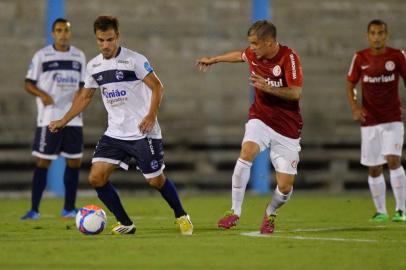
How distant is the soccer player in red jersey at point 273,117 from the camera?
796 centimetres

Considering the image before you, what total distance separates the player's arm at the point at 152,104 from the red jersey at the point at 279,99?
2.85ft

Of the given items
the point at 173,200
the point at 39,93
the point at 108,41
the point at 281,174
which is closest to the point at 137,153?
the point at 173,200

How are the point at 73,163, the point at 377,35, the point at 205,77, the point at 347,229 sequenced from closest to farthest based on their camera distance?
the point at 347,229 → the point at 377,35 → the point at 73,163 → the point at 205,77

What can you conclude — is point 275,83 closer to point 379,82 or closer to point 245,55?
point 245,55

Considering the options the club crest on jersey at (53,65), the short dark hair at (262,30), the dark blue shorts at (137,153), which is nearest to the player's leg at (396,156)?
the short dark hair at (262,30)

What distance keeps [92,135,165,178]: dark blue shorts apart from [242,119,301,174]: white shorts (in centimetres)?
84

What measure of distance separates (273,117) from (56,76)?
363cm

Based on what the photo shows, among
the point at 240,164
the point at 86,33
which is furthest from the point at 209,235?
Result: the point at 86,33

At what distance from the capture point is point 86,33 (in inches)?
674

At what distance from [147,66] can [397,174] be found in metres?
3.59

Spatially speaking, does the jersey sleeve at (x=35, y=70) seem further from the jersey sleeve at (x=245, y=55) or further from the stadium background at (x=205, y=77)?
the stadium background at (x=205, y=77)

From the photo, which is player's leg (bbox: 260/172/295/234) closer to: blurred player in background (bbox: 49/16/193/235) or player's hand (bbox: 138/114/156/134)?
blurred player in background (bbox: 49/16/193/235)

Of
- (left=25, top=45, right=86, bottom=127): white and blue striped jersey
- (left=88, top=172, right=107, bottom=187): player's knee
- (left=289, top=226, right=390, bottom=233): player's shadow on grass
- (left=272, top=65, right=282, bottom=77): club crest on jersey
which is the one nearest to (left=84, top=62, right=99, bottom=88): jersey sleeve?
(left=88, top=172, right=107, bottom=187): player's knee

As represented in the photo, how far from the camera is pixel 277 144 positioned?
8227mm
